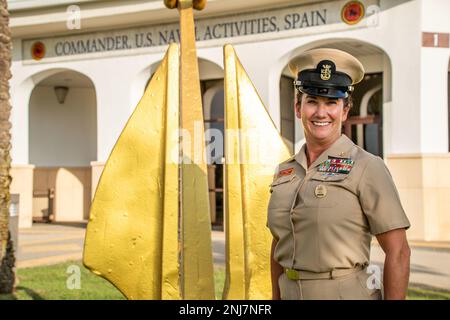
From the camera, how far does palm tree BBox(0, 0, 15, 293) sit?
18.4ft

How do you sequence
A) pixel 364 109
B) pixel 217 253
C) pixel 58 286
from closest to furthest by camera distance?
pixel 58 286, pixel 217 253, pixel 364 109

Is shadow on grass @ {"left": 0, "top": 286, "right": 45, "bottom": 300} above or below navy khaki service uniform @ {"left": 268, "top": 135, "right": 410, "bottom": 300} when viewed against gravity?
below

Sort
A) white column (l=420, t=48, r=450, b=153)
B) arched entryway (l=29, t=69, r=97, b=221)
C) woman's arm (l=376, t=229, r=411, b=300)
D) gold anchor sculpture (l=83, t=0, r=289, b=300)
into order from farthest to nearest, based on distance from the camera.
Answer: arched entryway (l=29, t=69, r=97, b=221), white column (l=420, t=48, r=450, b=153), gold anchor sculpture (l=83, t=0, r=289, b=300), woman's arm (l=376, t=229, r=411, b=300)

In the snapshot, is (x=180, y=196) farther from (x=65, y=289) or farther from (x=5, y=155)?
(x=65, y=289)

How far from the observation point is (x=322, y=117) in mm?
2057

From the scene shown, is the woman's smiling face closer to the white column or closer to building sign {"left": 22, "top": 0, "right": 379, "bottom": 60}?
the white column

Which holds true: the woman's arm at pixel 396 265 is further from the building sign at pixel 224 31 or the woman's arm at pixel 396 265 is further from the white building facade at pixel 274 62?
the building sign at pixel 224 31

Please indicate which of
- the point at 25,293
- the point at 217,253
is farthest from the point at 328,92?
the point at 217,253

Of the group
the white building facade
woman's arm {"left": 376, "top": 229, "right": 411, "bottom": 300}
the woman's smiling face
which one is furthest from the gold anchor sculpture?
the white building facade

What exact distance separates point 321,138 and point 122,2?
31.4 feet

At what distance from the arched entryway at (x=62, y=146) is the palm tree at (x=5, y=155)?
8786mm

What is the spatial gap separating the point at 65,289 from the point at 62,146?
32.2 ft

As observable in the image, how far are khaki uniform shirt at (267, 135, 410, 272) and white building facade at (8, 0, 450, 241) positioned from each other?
672 centimetres

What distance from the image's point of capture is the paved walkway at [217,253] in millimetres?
7175
